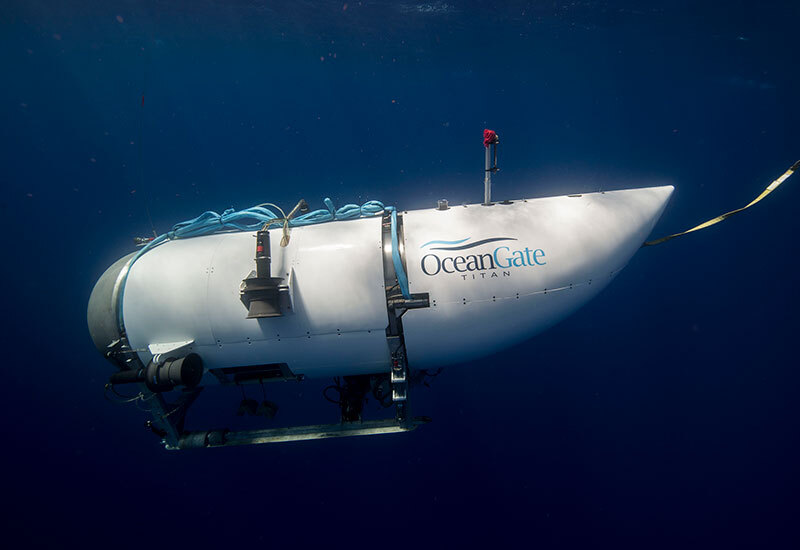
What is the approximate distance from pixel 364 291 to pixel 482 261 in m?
0.84

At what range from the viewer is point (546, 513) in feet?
15.7

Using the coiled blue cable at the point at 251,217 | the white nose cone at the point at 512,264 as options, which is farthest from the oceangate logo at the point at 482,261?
the coiled blue cable at the point at 251,217

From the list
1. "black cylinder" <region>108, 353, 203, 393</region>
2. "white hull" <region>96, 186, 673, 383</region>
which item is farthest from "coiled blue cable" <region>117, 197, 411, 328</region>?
"black cylinder" <region>108, 353, 203, 393</region>

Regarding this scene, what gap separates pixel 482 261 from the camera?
72.7 inches

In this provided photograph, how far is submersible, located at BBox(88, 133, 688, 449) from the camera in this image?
184 centimetres

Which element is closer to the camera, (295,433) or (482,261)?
(482,261)

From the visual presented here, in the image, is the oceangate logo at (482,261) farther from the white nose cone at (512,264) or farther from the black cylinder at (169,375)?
the black cylinder at (169,375)

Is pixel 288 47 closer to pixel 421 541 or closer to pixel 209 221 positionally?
pixel 209 221

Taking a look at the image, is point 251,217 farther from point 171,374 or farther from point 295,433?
point 295,433

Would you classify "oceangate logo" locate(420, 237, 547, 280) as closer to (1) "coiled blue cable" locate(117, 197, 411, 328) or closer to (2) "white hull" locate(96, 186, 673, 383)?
(2) "white hull" locate(96, 186, 673, 383)

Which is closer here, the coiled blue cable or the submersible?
the submersible

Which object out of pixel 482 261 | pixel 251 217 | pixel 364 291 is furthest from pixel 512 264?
pixel 251 217

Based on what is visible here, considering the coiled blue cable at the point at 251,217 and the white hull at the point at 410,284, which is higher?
the coiled blue cable at the point at 251,217

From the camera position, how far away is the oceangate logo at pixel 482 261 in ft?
6.02
